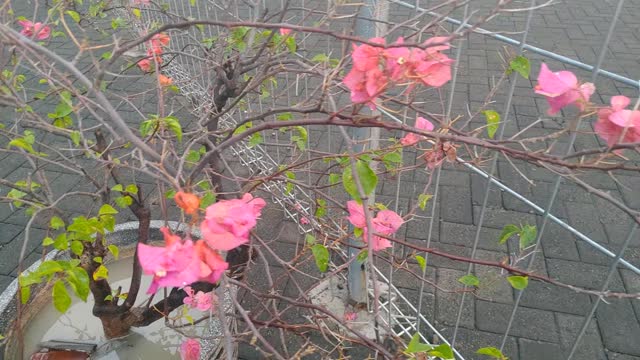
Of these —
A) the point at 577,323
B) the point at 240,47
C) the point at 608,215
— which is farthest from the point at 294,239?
the point at 608,215

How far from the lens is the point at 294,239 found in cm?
260

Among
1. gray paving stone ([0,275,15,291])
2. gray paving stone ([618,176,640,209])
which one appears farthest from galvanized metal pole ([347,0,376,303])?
gray paving stone ([618,176,640,209])

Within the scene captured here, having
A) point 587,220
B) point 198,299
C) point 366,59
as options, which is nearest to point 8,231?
point 198,299

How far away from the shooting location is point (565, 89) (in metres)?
0.90

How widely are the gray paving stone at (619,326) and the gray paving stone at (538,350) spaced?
0.76 ft

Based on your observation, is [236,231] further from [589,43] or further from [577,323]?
[589,43]

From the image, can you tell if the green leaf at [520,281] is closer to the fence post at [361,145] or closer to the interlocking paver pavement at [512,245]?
the fence post at [361,145]

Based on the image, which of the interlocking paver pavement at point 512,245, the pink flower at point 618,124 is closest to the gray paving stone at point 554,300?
the interlocking paver pavement at point 512,245

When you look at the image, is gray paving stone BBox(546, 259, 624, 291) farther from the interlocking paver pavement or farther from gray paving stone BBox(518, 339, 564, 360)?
gray paving stone BBox(518, 339, 564, 360)

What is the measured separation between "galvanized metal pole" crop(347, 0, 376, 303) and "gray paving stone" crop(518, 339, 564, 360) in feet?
2.29

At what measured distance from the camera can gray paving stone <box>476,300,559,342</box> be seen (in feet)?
6.85

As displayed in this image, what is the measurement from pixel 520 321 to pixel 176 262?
189 cm

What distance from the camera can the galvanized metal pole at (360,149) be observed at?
4.83 feet

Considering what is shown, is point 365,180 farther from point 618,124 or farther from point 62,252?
point 62,252
